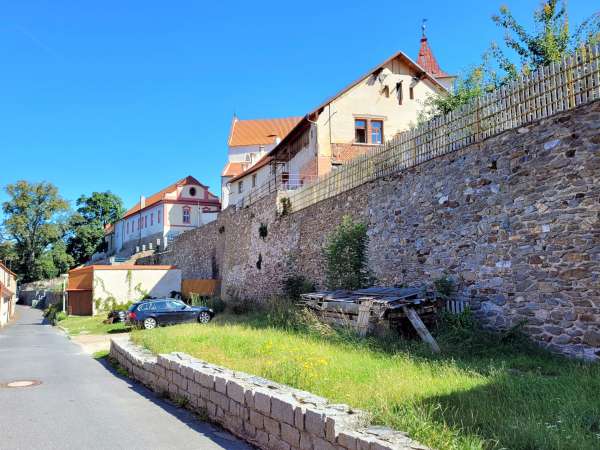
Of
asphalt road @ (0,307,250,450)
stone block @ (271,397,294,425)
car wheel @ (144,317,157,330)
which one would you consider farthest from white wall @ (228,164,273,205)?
stone block @ (271,397,294,425)

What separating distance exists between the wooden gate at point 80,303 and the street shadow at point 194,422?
84.7ft

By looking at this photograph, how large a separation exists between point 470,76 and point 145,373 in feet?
58.6

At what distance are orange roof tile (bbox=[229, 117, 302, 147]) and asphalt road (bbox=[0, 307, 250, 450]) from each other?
49.1 m

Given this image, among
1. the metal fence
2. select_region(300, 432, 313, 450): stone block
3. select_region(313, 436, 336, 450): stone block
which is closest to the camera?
select_region(313, 436, 336, 450): stone block

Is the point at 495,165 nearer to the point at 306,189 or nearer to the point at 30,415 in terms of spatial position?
the point at 30,415

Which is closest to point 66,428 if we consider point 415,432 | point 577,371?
point 415,432

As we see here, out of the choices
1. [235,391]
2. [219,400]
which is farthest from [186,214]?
[235,391]

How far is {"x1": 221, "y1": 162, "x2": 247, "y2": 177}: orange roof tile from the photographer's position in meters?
55.3

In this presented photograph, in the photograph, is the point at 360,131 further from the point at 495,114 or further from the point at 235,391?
the point at 235,391

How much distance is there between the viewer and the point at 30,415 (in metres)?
7.32

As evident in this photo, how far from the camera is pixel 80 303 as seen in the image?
112ft

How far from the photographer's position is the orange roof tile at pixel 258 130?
5884cm

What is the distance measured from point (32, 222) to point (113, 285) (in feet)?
144

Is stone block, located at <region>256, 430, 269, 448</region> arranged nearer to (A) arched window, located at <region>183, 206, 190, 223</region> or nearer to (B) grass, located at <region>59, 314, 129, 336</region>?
(B) grass, located at <region>59, 314, 129, 336</region>
